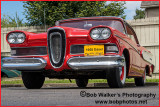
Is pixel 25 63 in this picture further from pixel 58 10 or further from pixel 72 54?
pixel 58 10

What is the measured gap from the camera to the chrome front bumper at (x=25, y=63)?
641 centimetres

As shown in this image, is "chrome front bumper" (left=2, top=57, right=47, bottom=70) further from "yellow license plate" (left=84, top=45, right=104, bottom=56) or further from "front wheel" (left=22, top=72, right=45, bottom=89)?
"yellow license plate" (left=84, top=45, right=104, bottom=56)

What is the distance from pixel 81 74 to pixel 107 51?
2.35 ft

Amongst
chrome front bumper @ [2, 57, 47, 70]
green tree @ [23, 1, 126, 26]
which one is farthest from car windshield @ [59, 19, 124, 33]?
green tree @ [23, 1, 126, 26]

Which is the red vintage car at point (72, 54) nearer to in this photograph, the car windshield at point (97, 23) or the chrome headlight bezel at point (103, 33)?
the chrome headlight bezel at point (103, 33)

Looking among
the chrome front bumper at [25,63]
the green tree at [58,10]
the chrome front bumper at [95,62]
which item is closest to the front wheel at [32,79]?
the chrome front bumper at [25,63]

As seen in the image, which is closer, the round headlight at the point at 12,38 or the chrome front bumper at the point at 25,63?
the chrome front bumper at the point at 25,63

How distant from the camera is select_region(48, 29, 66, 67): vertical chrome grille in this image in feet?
20.9

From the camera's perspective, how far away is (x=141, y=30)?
13.3m

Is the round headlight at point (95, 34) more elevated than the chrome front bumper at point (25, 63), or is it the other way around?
the round headlight at point (95, 34)

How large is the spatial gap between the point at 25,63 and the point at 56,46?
0.66 m

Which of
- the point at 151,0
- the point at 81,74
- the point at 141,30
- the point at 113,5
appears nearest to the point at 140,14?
the point at 151,0

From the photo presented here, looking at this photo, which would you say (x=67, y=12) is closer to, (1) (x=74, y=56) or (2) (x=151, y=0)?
(1) (x=74, y=56)

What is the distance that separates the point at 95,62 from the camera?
612 centimetres
